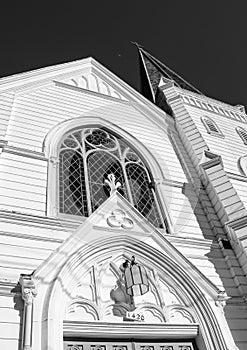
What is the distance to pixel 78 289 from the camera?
5691 mm

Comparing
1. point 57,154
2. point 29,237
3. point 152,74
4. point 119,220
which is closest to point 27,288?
point 29,237

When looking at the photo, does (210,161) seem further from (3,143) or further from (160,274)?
(3,143)

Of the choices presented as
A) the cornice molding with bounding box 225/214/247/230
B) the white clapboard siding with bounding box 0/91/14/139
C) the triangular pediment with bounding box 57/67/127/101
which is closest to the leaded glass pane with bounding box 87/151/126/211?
the white clapboard siding with bounding box 0/91/14/139

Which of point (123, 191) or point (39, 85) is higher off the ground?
point (39, 85)

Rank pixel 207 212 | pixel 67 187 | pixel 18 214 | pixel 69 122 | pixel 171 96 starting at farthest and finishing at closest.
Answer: pixel 171 96 < pixel 69 122 < pixel 207 212 < pixel 67 187 < pixel 18 214

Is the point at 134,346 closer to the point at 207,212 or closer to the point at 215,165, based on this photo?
the point at 207,212

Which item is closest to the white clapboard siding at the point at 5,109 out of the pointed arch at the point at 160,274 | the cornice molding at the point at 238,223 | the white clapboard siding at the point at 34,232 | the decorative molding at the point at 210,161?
the white clapboard siding at the point at 34,232

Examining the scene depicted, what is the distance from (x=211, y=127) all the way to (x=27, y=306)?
8.65 metres

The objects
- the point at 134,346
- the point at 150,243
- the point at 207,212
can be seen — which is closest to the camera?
the point at 134,346

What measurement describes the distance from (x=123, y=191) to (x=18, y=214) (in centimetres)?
282

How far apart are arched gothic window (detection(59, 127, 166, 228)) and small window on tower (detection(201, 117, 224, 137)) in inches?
124

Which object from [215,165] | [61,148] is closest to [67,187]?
[61,148]

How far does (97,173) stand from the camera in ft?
27.9

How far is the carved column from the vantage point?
15.3ft
